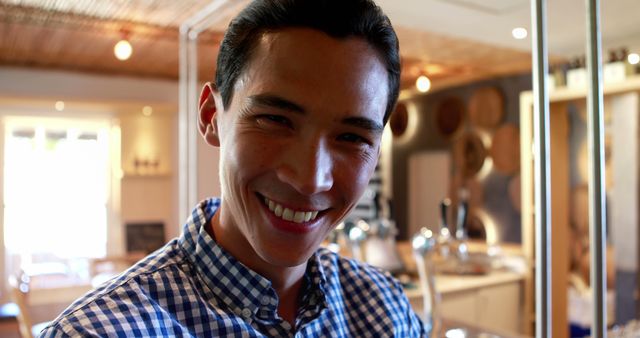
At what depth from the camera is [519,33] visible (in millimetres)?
1222

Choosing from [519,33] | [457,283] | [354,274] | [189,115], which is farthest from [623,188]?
[354,274]

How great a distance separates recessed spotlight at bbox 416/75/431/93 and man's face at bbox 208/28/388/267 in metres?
1.79

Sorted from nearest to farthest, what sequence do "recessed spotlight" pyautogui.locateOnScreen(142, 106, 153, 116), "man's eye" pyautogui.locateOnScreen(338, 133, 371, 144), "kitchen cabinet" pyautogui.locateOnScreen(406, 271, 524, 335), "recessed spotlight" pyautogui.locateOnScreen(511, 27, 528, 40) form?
"man's eye" pyautogui.locateOnScreen(338, 133, 371, 144) → "recessed spotlight" pyautogui.locateOnScreen(511, 27, 528, 40) → "kitchen cabinet" pyautogui.locateOnScreen(406, 271, 524, 335) → "recessed spotlight" pyautogui.locateOnScreen(142, 106, 153, 116)

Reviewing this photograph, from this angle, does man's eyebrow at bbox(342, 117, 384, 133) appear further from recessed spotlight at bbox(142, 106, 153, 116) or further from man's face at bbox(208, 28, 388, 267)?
recessed spotlight at bbox(142, 106, 153, 116)

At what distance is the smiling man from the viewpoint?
2.20ft

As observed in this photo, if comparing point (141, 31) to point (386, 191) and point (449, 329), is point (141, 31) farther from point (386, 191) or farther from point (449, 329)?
point (449, 329)

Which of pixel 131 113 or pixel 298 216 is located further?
pixel 131 113

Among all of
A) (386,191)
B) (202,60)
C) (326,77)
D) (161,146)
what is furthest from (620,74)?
(161,146)

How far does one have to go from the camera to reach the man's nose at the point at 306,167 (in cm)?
67

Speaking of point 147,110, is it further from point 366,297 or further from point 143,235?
point 366,297

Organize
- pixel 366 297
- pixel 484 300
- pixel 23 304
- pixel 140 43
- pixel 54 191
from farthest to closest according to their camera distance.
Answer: pixel 54 191 → pixel 140 43 → pixel 23 304 → pixel 484 300 → pixel 366 297

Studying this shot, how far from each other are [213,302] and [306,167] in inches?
8.4

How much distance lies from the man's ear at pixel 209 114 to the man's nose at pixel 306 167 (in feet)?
0.57

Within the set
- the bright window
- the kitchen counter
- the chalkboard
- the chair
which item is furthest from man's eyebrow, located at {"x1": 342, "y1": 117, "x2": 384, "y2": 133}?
the bright window
